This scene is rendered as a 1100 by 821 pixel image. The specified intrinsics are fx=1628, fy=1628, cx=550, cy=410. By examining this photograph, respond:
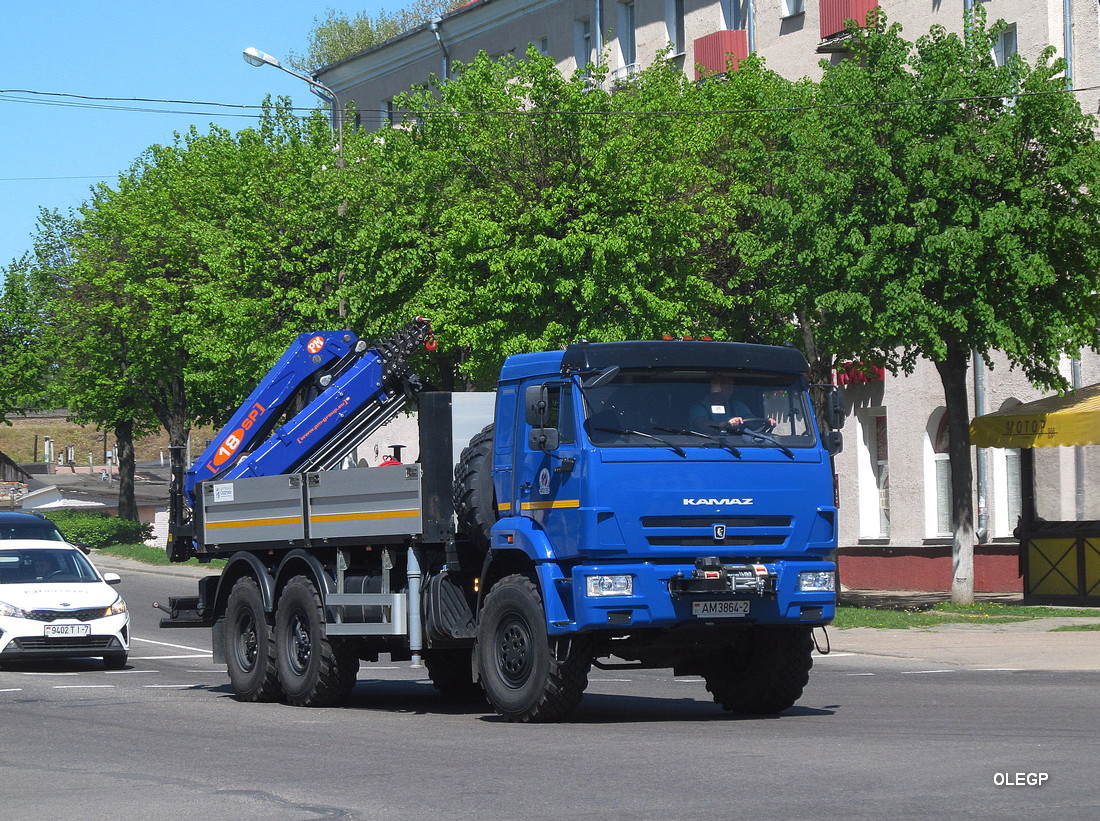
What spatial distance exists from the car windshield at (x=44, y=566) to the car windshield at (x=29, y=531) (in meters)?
1.02

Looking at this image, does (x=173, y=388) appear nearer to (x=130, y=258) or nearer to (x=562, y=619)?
(x=130, y=258)

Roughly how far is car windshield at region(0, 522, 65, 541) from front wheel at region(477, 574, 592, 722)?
10.9 m

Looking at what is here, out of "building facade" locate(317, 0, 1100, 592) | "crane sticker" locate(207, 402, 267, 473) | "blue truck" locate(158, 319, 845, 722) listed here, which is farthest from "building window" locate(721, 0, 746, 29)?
"blue truck" locate(158, 319, 845, 722)

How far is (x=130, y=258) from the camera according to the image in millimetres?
48656

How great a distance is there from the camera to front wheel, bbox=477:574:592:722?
460 inches

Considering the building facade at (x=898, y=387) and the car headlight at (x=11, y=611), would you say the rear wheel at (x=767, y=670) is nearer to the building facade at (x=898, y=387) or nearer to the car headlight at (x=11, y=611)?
the car headlight at (x=11, y=611)

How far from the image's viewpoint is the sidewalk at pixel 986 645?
18.2 metres

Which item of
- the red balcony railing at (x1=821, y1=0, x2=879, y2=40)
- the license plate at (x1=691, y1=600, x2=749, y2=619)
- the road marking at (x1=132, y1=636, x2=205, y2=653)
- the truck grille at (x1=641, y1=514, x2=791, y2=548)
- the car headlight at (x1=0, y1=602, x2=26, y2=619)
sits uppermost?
the red balcony railing at (x1=821, y1=0, x2=879, y2=40)

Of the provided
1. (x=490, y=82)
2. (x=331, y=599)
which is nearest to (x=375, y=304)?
(x=490, y=82)

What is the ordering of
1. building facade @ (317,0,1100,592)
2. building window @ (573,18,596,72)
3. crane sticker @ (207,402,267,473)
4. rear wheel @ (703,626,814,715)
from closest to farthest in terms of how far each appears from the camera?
rear wheel @ (703,626,814,715) < crane sticker @ (207,402,267,473) < building facade @ (317,0,1100,592) < building window @ (573,18,596,72)

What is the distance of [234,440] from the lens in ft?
54.3

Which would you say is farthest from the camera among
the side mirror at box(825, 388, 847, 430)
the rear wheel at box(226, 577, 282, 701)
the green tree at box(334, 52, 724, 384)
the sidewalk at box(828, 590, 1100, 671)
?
the green tree at box(334, 52, 724, 384)

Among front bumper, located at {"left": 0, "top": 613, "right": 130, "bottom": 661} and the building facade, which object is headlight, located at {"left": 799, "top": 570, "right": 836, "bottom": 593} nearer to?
front bumper, located at {"left": 0, "top": 613, "right": 130, "bottom": 661}

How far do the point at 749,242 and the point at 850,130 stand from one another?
91.6 inches
